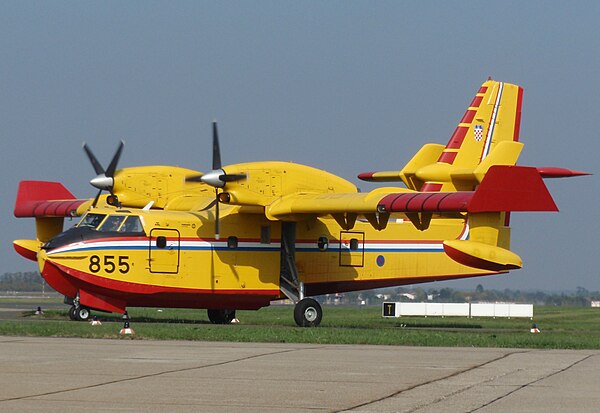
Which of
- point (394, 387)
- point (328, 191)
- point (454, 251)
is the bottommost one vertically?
point (394, 387)

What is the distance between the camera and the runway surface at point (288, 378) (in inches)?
518

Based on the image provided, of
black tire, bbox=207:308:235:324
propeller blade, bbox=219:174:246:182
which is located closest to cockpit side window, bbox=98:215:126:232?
propeller blade, bbox=219:174:246:182

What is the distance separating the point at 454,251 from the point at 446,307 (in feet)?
65.9

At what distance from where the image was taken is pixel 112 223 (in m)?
31.9

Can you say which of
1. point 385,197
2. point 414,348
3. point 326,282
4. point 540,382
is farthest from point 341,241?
point 540,382

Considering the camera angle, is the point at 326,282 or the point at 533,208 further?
the point at 326,282

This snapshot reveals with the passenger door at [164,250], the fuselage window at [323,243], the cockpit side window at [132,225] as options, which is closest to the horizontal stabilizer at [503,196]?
the fuselage window at [323,243]

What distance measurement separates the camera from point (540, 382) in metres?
15.9

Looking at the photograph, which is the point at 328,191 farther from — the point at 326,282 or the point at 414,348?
the point at 414,348

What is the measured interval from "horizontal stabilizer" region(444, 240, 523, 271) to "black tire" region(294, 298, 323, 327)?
6513 mm

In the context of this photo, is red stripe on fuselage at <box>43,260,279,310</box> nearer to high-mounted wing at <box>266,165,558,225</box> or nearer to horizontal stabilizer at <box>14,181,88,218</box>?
high-mounted wing at <box>266,165,558,225</box>

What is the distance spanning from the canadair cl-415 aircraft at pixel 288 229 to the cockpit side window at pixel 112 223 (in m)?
0.03

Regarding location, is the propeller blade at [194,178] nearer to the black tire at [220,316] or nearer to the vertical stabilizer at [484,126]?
the black tire at [220,316]

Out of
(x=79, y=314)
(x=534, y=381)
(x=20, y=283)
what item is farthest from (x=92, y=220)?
(x=20, y=283)
